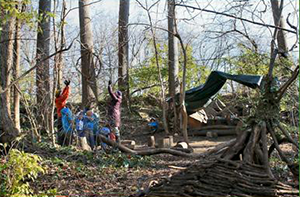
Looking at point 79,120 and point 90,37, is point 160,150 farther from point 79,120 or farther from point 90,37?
point 90,37

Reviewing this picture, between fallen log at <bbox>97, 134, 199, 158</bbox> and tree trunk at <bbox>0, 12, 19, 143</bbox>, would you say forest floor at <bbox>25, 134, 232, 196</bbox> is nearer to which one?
fallen log at <bbox>97, 134, 199, 158</bbox>

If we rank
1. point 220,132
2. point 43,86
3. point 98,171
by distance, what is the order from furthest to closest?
1. point 220,132
2. point 43,86
3. point 98,171

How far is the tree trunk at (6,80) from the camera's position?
731cm

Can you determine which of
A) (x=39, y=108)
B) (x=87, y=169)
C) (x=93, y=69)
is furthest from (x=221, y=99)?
(x=87, y=169)

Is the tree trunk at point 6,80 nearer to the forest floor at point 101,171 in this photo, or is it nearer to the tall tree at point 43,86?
the forest floor at point 101,171

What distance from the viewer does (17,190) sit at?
16.1 feet

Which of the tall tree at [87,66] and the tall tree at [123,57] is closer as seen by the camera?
the tall tree at [87,66]

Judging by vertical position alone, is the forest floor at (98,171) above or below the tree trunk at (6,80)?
below

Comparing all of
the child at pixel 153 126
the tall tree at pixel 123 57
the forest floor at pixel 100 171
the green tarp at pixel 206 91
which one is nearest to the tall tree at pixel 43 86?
the forest floor at pixel 100 171

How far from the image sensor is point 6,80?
25.1 ft

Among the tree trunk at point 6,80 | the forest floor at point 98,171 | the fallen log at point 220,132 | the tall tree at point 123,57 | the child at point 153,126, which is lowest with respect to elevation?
the forest floor at point 98,171

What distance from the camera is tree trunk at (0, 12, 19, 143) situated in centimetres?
731

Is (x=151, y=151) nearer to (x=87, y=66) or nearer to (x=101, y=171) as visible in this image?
(x=101, y=171)

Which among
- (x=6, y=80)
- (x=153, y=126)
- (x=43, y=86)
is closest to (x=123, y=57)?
(x=153, y=126)
